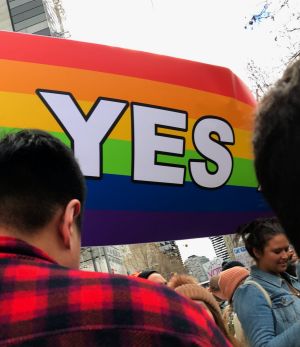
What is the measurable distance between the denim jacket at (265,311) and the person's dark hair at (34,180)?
1.22 metres

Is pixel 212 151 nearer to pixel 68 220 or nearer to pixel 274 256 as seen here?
pixel 274 256

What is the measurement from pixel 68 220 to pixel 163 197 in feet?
4.47

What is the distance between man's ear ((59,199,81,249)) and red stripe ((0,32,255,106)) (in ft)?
3.93

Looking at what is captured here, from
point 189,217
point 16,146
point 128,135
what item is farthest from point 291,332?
point 16,146

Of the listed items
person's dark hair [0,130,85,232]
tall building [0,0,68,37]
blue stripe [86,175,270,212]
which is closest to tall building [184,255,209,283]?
tall building [0,0,68,37]

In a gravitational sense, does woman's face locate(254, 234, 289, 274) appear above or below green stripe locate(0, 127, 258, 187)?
below

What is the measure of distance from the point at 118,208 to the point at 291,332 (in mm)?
984

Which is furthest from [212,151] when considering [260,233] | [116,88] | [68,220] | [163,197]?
[68,220]

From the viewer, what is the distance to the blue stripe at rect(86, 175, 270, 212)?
228 cm

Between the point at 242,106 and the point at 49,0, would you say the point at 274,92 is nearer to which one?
the point at 242,106

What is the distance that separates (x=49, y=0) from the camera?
4697 centimetres

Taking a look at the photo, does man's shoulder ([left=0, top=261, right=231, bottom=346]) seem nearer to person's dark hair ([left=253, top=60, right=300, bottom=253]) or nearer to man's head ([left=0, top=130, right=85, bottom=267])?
man's head ([left=0, top=130, right=85, bottom=267])

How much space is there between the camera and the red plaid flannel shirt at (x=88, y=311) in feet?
2.80

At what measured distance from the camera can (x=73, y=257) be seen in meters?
1.16
